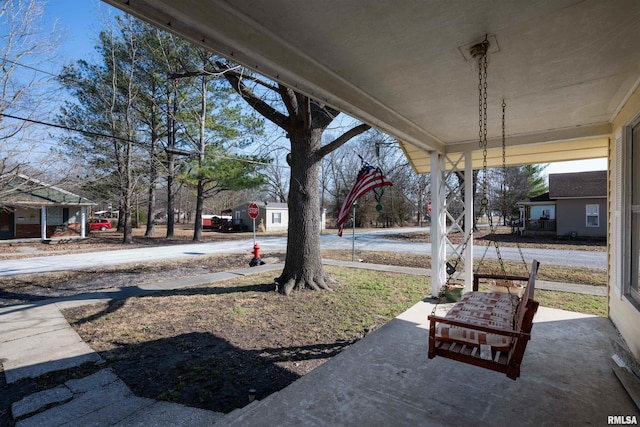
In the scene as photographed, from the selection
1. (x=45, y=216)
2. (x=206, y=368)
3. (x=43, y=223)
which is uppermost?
(x=45, y=216)

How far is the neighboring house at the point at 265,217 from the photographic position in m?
29.4

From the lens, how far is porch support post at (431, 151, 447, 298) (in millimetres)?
5547

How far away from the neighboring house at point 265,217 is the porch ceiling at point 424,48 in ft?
86.1

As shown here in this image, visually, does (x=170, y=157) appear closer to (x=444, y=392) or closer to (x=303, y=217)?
(x=303, y=217)

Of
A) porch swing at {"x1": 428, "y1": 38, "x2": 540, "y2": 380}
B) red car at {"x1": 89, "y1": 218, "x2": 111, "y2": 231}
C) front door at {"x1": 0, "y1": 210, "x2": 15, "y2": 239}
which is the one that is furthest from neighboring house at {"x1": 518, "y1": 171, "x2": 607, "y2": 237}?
red car at {"x1": 89, "y1": 218, "x2": 111, "y2": 231}

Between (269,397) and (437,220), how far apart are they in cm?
409

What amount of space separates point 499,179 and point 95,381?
110 ft

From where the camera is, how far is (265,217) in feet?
96.5

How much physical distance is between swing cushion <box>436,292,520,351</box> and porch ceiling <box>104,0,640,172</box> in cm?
208

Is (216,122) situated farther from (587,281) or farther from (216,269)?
(587,281)

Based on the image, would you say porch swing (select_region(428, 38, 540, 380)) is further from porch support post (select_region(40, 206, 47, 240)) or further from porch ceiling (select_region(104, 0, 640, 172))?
porch support post (select_region(40, 206, 47, 240))

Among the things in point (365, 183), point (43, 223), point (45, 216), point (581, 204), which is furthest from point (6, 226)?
point (581, 204)

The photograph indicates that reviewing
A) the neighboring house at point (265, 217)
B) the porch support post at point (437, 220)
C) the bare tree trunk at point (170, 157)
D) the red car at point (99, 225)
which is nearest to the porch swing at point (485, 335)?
the porch support post at point (437, 220)

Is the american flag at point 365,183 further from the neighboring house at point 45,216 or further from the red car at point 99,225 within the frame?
the red car at point 99,225
